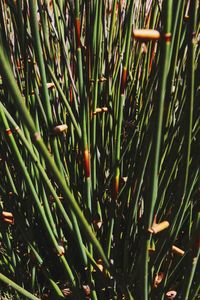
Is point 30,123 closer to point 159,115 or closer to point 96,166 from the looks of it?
point 159,115

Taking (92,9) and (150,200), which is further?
(92,9)

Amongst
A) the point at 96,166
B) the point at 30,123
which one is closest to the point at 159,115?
the point at 30,123

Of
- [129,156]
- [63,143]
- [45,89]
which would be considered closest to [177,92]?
[129,156]

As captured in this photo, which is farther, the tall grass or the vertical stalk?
the tall grass

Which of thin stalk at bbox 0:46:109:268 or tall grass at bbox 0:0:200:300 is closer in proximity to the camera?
thin stalk at bbox 0:46:109:268

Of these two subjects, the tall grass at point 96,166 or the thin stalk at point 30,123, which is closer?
the thin stalk at point 30,123

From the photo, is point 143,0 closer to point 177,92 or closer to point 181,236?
point 177,92

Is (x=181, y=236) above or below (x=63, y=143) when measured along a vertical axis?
below

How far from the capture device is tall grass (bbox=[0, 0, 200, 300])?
1.82 ft

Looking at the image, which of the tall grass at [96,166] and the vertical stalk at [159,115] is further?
the tall grass at [96,166]

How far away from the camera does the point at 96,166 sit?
0.99m

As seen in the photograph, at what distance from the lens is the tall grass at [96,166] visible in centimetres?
55

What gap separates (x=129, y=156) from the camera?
41.3 inches

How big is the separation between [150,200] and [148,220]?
4 centimetres
